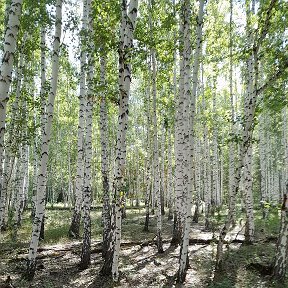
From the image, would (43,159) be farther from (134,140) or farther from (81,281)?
(134,140)

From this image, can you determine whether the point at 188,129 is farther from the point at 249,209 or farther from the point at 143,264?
the point at 249,209

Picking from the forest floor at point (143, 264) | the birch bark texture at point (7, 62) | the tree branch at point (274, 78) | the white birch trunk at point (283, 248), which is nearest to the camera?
the birch bark texture at point (7, 62)

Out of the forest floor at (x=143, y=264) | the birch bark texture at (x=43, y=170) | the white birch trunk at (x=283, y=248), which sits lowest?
the forest floor at (x=143, y=264)

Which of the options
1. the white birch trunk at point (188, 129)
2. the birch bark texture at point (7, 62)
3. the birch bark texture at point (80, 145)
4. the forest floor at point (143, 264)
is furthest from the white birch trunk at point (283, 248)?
the birch bark texture at point (80, 145)

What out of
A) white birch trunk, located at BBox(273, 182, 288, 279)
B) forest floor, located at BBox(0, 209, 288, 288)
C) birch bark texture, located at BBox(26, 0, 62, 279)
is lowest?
forest floor, located at BBox(0, 209, 288, 288)

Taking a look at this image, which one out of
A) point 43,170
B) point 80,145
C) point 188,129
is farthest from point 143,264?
point 80,145

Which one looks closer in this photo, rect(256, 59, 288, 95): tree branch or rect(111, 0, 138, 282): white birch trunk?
rect(111, 0, 138, 282): white birch trunk

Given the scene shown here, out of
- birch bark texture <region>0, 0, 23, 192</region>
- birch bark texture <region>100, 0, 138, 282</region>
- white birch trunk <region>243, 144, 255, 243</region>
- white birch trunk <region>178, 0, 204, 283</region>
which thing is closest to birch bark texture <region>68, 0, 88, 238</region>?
white birch trunk <region>178, 0, 204, 283</region>

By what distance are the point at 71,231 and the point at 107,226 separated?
530 cm

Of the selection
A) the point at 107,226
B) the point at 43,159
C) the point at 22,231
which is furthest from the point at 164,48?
the point at 22,231

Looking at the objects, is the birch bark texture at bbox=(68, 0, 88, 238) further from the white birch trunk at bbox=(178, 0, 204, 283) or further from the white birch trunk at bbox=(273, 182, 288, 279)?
the white birch trunk at bbox=(273, 182, 288, 279)

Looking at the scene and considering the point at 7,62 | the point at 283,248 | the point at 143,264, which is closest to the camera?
the point at 7,62

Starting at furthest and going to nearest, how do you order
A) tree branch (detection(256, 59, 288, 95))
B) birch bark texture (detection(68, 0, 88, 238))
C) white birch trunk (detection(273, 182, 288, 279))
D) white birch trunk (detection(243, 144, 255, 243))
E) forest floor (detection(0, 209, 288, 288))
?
white birch trunk (detection(243, 144, 255, 243)) < birch bark texture (detection(68, 0, 88, 238)) < forest floor (detection(0, 209, 288, 288)) < white birch trunk (detection(273, 182, 288, 279)) < tree branch (detection(256, 59, 288, 95))

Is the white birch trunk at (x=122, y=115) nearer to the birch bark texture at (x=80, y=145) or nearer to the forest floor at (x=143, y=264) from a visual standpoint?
the forest floor at (x=143, y=264)
